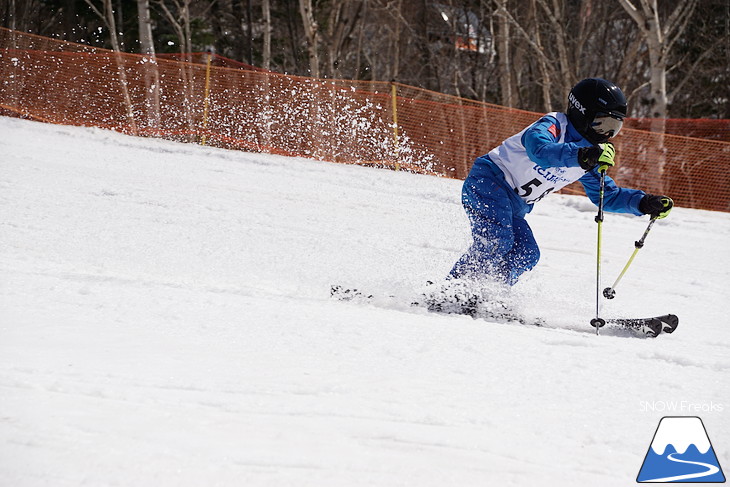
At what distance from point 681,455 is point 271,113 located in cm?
987

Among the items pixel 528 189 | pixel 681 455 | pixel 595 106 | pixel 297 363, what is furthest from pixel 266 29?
pixel 681 455

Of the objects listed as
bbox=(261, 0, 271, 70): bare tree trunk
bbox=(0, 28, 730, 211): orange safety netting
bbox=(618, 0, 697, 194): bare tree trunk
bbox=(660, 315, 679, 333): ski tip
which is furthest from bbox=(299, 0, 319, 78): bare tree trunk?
bbox=(660, 315, 679, 333): ski tip

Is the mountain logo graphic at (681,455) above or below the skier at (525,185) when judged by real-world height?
below

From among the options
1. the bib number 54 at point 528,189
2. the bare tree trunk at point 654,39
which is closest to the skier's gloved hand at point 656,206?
the bib number 54 at point 528,189

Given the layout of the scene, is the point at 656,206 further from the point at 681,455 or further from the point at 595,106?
the point at 681,455

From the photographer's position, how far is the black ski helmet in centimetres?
405

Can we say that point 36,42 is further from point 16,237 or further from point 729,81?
point 729,81

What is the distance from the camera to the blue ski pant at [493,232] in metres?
4.38

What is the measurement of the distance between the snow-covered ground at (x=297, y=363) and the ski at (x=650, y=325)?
0.07 meters

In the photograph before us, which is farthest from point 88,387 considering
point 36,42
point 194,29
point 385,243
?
point 194,29

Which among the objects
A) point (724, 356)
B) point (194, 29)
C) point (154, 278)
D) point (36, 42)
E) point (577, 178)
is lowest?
point (724, 356)

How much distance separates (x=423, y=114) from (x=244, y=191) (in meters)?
4.57

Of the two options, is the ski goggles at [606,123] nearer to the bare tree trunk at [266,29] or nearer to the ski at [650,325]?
the ski at [650,325]

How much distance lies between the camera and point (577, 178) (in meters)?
4.46
